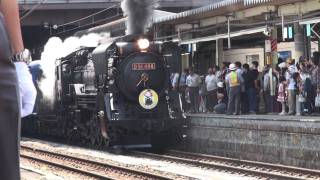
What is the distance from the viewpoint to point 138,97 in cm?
1545

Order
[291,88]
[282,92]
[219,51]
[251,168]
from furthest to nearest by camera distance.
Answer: [219,51] < [282,92] < [291,88] < [251,168]

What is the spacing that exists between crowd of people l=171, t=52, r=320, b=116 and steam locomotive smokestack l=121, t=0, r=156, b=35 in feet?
6.71

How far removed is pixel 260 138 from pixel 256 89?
358 cm

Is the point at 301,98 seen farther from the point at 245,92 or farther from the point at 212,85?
the point at 212,85

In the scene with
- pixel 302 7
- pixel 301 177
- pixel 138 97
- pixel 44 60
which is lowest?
pixel 301 177

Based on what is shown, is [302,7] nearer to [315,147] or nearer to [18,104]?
[315,147]

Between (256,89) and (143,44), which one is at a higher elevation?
(143,44)

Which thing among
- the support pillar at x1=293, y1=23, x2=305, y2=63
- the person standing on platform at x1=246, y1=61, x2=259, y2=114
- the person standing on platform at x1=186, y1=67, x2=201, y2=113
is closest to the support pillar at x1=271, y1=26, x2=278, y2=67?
the support pillar at x1=293, y1=23, x2=305, y2=63

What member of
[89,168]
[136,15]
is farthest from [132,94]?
[89,168]

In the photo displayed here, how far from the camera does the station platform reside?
1231 cm

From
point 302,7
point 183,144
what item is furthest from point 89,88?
point 302,7

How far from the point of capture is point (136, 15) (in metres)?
16.4

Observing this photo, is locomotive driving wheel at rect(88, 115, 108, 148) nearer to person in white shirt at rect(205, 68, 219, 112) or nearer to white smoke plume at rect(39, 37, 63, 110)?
white smoke plume at rect(39, 37, 63, 110)

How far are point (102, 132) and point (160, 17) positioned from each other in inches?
347
